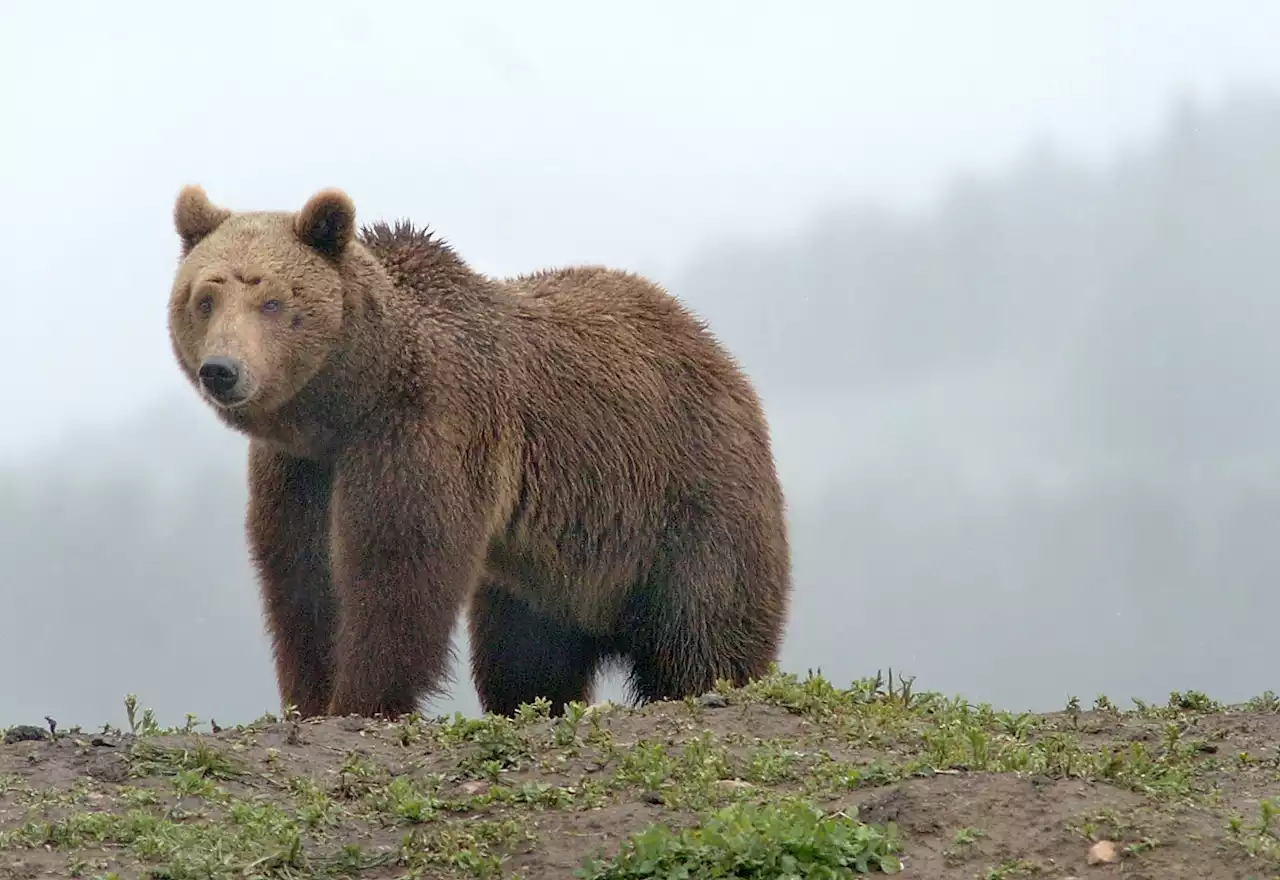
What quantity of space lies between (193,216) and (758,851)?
5045 mm

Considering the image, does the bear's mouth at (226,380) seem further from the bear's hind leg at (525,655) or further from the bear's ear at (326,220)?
the bear's hind leg at (525,655)

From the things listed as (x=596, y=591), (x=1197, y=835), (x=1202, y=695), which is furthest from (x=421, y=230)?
(x=1197, y=835)

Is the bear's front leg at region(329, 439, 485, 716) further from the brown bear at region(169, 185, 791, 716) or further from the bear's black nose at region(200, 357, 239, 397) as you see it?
the bear's black nose at region(200, 357, 239, 397)

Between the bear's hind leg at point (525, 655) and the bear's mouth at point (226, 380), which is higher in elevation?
the bear's mouth at point (226, 380)

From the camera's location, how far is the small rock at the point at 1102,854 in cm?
467

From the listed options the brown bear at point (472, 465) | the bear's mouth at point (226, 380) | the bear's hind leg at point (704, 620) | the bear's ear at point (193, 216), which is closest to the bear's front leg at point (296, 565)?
the brown bear at point (472, 465)

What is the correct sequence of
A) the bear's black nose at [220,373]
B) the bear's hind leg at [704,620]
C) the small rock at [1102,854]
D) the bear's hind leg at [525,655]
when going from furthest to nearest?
1. the bear's hind leg at [525,655]
2. the bear's hind leg at [704,620]
3. the bear's black nose at [220,373]
4. the small rock at [1102,854]

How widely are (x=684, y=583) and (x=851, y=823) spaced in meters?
4.28

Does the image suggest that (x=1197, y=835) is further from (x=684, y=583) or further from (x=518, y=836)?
(x=684, y=583)

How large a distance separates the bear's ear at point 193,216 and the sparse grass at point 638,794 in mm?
2950

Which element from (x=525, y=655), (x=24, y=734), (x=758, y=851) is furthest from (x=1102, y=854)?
(x=525, y=655)

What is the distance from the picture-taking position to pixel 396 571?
25.7ft

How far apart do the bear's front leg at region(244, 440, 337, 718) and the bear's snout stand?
85 cm

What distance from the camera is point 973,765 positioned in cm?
546
